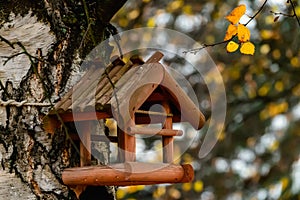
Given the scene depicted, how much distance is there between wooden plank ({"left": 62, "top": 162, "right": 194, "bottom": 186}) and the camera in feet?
6.26

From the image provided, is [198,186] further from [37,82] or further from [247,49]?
[37,82]

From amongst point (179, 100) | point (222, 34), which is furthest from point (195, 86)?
point (179, 100)

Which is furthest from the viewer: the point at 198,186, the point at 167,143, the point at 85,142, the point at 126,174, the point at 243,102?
the point at 198,186

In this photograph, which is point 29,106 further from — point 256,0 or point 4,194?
point 256,0

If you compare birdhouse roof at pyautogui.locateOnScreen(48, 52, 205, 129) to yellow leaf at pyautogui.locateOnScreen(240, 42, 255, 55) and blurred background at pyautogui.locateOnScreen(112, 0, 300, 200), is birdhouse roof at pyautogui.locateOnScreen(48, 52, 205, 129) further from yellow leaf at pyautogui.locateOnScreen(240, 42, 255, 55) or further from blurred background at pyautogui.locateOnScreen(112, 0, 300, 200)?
blurred background at pyautogui.locateOnScreen(112, 0, 300, 200)

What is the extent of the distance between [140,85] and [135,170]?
22 cm

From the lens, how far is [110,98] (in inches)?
74.7

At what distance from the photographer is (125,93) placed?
1.94 m

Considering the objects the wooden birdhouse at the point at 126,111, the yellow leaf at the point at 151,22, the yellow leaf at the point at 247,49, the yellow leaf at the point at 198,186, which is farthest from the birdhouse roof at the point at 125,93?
the yellow leaf at the point at 151,22

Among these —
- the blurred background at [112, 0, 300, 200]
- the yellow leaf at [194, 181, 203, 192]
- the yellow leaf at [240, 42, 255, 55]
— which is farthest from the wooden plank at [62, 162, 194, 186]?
the yellow leaf at [194, 181, 203, 192]

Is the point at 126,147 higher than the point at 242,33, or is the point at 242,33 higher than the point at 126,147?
the point at 242,33

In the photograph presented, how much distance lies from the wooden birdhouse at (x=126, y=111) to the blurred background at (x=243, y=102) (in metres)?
2.56

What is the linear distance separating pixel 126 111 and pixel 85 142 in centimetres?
17

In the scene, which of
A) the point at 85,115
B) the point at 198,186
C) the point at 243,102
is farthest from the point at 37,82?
the point at 198,186
